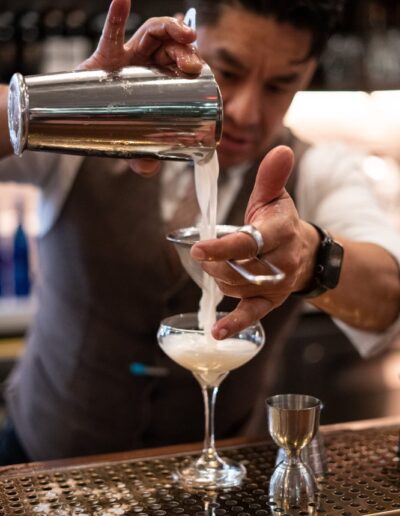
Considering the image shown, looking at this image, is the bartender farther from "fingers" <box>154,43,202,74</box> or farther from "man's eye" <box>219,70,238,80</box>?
"fingers" <box>154,43,202,74</box>

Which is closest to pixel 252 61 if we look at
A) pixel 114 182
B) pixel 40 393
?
pixel 114 182

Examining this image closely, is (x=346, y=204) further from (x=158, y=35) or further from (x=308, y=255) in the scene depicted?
(x=158, y=35)

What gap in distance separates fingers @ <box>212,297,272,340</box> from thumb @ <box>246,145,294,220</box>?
114 millimetres

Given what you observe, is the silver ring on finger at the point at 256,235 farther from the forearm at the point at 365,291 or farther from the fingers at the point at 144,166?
the forearm at the point at 365,291

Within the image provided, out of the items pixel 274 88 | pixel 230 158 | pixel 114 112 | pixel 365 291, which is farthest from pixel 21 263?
pixel 114 112

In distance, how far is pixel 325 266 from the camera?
4.54ft

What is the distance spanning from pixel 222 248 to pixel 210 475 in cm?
40

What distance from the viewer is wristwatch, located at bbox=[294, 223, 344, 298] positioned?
4.53ft

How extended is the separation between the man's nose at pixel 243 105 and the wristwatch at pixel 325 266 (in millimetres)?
364

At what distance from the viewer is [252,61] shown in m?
1.65

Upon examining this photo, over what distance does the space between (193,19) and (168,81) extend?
21 cm

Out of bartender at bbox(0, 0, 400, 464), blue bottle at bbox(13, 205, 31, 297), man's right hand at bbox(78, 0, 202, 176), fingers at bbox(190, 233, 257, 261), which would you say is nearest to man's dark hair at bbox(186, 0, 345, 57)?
bartender at bbox(0, 0, 400, 464)

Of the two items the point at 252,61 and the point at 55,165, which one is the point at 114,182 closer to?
the point at 55,165

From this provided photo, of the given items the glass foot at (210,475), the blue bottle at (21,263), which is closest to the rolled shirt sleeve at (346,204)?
the glass foot at (210,475)
